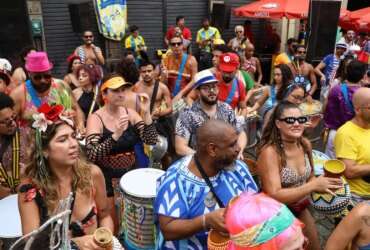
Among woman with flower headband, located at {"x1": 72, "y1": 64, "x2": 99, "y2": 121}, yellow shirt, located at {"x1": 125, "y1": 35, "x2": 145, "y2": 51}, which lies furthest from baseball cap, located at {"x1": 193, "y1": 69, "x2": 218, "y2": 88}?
yellow shirt, located at {"x1": 125, "y1": 35, "x2": 145, "y2": 51}

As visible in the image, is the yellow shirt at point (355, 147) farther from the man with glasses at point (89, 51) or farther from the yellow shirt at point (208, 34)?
the yellow shirt at point (208, 34)

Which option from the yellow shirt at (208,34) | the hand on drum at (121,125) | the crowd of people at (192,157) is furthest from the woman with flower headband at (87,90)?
the yellow shirt at (208,34)

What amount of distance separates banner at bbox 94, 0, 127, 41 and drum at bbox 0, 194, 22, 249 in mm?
7667

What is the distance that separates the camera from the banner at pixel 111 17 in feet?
33.2

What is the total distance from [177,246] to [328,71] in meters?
6.76

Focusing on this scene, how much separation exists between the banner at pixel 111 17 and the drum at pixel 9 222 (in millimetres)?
7667

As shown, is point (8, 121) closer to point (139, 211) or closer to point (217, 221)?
point (139, 211)

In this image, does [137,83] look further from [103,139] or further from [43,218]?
[43,218]

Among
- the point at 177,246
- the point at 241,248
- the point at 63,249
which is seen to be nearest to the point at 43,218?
the point at 63,249

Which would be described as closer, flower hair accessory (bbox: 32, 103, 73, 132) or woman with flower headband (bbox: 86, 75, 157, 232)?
flower hair accessory (bbox: 32, 103, 73, 132)

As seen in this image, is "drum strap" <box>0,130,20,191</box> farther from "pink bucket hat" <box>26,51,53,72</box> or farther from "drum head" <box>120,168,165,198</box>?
"pink bucket hat" <box>26,51,53,72</box>

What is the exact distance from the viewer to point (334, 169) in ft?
9.14

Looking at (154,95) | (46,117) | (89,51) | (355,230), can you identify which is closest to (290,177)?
(355,230)

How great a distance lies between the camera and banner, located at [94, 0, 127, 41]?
33.2 feet
